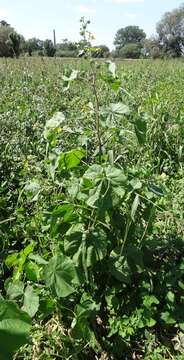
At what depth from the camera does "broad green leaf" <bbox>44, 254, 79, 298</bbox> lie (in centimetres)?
171

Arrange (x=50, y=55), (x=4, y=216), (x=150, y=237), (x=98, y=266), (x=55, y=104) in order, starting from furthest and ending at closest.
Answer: (x=50, y=55) < (x=55, y=104) < (x=4, y=216) < (x=150, y=237) < (x=98, y=266)

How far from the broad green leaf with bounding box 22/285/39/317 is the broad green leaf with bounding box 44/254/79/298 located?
0.25ft

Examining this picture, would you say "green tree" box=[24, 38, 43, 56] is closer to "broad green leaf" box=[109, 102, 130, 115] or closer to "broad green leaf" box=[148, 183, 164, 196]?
"broad green leaf" box=[109, 102, 130, 115]

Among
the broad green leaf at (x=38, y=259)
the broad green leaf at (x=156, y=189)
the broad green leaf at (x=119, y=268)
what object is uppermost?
the broad green leaf at (x=156, y=189)

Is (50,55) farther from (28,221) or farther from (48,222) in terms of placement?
(48,222)

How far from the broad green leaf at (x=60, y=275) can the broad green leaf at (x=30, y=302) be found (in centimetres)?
8

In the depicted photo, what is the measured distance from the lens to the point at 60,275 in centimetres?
173

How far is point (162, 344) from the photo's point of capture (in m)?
1.96

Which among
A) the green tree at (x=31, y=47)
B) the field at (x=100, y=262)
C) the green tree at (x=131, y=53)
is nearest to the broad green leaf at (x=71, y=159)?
the field at (x=100, y=262)

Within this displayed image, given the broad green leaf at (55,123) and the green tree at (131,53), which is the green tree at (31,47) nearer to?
the broad green leaf at (55,123)

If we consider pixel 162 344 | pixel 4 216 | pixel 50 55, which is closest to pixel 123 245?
pixel 162 344

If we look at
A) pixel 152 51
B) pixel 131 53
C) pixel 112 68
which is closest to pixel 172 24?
pixel 131 53

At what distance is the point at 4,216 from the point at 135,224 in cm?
108

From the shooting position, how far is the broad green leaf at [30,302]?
1.67m
